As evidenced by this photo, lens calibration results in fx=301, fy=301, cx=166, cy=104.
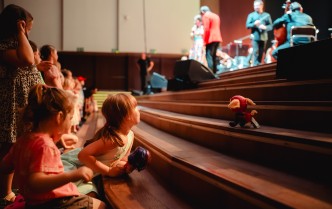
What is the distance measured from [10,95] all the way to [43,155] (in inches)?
35.5

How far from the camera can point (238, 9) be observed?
1017 centimetres

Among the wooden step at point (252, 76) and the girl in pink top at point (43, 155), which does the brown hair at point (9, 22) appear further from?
the wooden step at point (252, 76)

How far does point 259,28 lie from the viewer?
5.82 m

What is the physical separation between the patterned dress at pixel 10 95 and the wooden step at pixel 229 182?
3.22 ft

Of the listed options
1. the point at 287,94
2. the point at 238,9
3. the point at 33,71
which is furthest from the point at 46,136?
the point at 238,9

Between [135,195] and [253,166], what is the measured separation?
0.69 metres

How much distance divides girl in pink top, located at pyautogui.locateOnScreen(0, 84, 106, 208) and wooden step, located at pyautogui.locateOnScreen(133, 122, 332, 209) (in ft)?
1.92

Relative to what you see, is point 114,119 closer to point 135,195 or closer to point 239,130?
point 135,195

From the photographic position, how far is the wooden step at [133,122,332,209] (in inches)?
42.8

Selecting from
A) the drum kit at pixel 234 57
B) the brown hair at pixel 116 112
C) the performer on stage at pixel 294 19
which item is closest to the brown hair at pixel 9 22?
the brown hair at pixel 116 112

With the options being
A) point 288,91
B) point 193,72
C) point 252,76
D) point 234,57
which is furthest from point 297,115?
point 234,57

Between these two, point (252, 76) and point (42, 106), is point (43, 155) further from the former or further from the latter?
point (252, 76)

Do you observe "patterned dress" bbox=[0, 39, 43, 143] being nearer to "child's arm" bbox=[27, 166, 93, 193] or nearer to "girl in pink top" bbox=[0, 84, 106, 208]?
"girl in pink top" bbox=[0, 84, 106, 208]

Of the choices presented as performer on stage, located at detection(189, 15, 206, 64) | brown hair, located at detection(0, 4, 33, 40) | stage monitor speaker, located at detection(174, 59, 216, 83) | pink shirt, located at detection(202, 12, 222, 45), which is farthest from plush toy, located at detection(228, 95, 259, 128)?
performer on stage, located at detection(189, 15, 206, 64)
